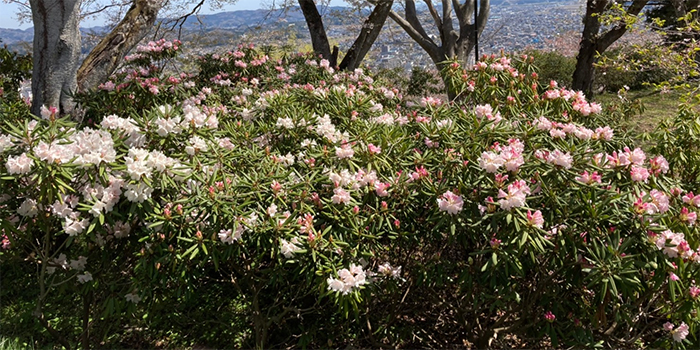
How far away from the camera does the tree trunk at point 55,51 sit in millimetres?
4133

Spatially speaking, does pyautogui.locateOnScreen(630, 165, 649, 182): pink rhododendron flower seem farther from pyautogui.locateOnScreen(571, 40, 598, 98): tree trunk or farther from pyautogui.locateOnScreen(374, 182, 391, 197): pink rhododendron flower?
pyautogui.locateOnScreen(571, 40, 598, 98): tree trunk

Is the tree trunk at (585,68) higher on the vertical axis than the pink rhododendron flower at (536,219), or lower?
lower

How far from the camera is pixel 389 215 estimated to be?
234 centimetres

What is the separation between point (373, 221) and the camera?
7.64 ft

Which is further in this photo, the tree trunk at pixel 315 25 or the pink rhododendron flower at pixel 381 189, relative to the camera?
the tree trunk at pixel 315 25

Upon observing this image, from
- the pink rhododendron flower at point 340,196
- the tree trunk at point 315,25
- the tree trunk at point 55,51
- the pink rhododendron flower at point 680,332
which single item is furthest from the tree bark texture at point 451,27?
the pink rhododendron flower at point 340,196

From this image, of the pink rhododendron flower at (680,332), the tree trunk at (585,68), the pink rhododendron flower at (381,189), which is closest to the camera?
the pink rhododendron flower at (381,189)

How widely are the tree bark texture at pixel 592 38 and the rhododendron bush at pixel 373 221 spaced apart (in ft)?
19.7

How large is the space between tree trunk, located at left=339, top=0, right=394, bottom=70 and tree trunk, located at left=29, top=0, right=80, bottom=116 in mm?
4398

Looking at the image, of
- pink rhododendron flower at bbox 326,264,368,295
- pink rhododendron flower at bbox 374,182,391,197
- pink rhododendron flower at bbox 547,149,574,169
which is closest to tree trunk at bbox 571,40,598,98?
pink rhododendron flower at bbox 547,149,574,169

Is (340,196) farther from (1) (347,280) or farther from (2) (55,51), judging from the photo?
(2) (55,51)

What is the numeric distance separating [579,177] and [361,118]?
1.55 m

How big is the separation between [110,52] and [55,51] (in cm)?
47

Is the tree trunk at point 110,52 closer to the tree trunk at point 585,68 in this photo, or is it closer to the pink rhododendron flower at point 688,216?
the pink rhododendron flower at point 688,216
